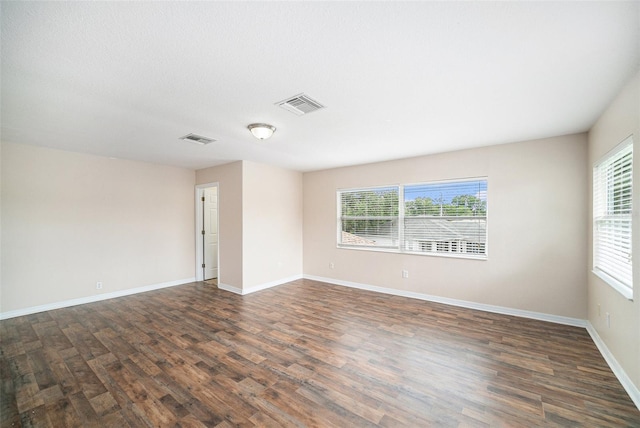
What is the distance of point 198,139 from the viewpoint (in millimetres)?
3594

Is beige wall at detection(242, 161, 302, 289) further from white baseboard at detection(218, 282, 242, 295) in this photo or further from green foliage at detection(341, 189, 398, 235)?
green foliage at detection(341, 189, 398, 235)

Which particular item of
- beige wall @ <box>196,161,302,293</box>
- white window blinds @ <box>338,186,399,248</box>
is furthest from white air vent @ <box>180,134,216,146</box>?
white window blinds @ <box>338,186,399,248</box>

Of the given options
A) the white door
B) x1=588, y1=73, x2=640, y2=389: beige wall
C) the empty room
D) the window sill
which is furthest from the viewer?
the white door

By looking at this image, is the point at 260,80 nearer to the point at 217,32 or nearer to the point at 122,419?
the point at 217,32

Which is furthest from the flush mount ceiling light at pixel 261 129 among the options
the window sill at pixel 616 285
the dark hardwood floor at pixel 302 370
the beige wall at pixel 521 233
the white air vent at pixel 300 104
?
the window sill at pixel 616 285

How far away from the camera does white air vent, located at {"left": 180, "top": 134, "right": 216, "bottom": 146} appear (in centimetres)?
346

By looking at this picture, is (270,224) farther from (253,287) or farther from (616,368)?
(616,368)

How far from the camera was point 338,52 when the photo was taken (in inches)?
66.7

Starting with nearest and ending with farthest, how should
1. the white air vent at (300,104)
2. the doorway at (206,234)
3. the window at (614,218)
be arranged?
the window at (614,218) < the white air vent at (300,104) < the doorway at (206,234)

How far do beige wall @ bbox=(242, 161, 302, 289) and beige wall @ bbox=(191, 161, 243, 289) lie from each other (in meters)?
0.12

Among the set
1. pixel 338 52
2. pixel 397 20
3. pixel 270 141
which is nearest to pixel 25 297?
pixel 270 141

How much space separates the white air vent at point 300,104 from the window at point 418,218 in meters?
2.74

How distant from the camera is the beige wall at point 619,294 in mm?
1956

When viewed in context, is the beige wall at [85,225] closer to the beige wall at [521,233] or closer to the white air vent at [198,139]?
the white air vent at [198,139]
